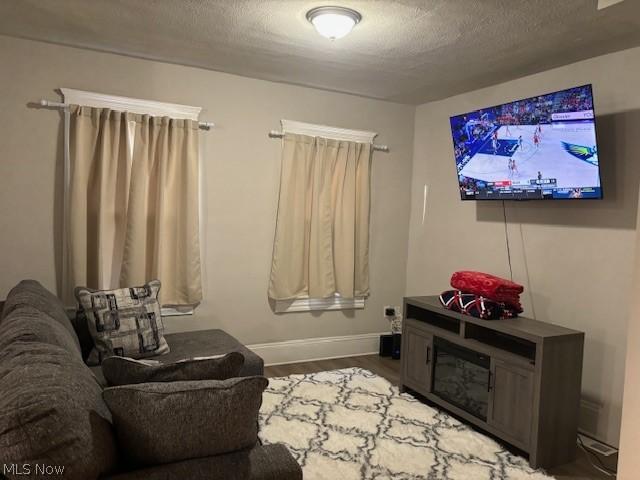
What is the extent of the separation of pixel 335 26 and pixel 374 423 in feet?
7.97

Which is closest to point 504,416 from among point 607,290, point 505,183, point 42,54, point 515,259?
point 607,290

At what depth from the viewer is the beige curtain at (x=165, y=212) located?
145 inches

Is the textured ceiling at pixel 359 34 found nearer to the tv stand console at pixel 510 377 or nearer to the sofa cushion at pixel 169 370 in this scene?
the tv stand console at pixel 510 377

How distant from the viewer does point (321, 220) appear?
14.6 ft

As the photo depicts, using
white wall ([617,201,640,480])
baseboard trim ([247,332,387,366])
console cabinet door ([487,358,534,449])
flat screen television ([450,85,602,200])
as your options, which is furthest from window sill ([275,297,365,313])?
white wall ([617,201,640,480])

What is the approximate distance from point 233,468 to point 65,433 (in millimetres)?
459

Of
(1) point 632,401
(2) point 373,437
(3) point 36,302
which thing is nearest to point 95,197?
(3) point 36,302

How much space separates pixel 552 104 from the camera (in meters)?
3.04

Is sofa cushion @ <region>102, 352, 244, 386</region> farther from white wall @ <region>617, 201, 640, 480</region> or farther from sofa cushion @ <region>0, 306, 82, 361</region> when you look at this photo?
white wall @ <region>617, 201, 640, 480</region>

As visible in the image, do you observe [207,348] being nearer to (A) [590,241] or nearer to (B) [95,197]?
(B) [95,197]

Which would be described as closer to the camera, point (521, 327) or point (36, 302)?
point (36, 302)

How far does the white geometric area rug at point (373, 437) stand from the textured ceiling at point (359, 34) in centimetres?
244

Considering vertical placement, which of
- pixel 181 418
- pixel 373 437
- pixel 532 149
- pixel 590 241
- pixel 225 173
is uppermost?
pixel 532 149

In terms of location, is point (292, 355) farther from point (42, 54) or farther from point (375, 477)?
point (42, 54)
